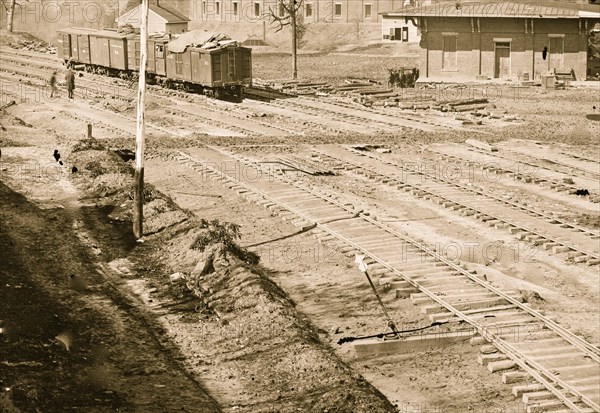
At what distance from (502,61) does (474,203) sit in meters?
28.1

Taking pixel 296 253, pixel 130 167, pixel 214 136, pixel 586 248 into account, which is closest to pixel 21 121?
pixel 214 136

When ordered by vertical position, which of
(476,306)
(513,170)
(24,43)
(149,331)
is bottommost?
(149,331)

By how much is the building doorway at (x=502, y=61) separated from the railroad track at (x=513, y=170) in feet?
63.2

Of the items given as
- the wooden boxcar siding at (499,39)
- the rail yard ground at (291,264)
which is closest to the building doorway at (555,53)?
the wooden boxcar siding at (499,39)

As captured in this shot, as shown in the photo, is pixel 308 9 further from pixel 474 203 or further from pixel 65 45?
pixel 474 203

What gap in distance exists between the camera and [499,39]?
51688 millimetres

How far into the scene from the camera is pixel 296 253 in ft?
68.6

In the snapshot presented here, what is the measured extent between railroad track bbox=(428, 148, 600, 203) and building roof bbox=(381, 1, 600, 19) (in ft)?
62.1

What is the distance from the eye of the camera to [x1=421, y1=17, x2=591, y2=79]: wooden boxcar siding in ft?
167

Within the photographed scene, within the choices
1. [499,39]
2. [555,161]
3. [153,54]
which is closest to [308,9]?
[499,39]

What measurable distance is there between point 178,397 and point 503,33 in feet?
136

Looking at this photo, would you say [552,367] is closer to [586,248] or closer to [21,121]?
[586,248]

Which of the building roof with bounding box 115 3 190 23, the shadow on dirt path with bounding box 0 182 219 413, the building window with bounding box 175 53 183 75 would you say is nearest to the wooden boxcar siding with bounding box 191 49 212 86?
the building window with bounding box 175 53 183 75

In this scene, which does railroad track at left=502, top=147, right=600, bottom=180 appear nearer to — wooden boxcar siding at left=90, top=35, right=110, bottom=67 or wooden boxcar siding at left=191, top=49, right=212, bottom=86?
wooden boxcar siding at left=191, top=49, right=212, bottom=86
